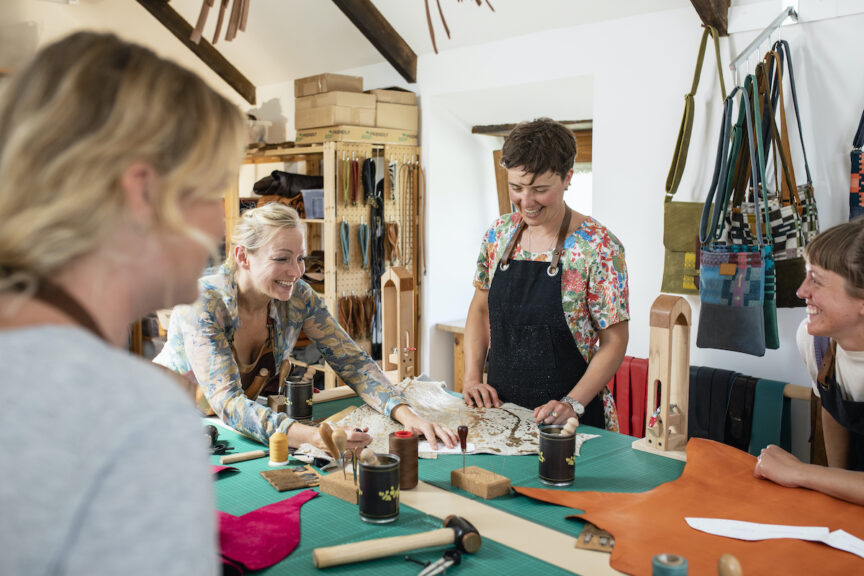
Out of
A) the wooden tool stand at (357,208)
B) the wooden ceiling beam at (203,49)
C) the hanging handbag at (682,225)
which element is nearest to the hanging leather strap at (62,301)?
the hanging handbag at (682,225)

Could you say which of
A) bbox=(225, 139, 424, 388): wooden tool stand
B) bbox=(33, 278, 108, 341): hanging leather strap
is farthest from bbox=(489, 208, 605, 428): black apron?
bbox=(225, 139, 424, 388): wooden tool stand

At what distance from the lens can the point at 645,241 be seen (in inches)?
165

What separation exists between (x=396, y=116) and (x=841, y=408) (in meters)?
3.89

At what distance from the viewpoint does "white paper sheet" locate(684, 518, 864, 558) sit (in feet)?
5.17

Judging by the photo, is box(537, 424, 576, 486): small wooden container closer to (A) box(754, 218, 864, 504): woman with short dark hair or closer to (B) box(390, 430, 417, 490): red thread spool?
(B) box(390, 430, 417, 490): red thread spool

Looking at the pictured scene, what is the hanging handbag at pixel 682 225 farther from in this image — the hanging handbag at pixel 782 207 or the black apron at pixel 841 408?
the black apron at pixel 841 408

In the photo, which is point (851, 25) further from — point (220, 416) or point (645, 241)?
point (220, 416)

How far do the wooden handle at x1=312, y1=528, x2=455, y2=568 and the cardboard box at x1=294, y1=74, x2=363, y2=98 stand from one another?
4204 millimetres

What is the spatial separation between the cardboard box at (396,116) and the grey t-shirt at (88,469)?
4836 millimetres

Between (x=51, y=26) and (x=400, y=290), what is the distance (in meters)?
5.48

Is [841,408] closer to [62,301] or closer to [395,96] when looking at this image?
[62,301]

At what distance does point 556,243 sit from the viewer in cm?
276

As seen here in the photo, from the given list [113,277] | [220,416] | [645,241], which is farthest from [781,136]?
[113,277]

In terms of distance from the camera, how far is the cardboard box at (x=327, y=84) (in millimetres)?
5227
